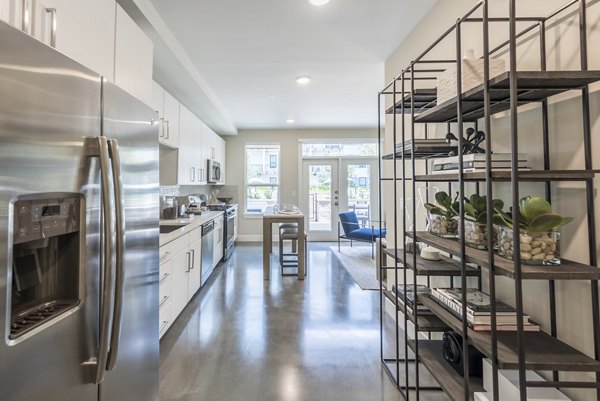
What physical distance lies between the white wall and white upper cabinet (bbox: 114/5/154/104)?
466cm

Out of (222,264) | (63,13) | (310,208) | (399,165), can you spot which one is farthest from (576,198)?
(310,208)

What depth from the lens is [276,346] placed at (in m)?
2.37

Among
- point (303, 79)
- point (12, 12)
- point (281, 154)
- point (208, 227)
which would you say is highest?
point (303, 79)

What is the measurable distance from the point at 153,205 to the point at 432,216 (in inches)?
59.1

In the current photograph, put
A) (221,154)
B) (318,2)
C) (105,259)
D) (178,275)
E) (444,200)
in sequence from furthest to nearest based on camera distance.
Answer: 1. (221,154)
2. (178,275)
3. (318,2)
4. (444,200)
5. (105,259)

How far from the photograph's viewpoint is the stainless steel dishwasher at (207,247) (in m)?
3.55

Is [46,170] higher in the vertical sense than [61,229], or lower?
higher

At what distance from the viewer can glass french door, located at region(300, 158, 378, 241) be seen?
22.4 feet

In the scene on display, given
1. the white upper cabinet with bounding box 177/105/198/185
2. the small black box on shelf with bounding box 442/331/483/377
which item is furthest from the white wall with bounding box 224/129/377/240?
the small black box on shelf with bounding box 442/331/483/377

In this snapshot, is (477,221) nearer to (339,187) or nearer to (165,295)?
Result: (165,295)

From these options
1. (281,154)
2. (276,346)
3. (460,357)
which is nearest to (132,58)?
(276,346)

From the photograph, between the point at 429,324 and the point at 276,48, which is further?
the point at 276,48

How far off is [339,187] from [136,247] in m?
5.88

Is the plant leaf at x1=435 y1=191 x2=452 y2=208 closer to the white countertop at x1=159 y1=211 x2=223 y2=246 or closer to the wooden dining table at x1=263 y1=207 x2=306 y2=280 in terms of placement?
the white countertop at x1=159 y1=211 x2=223 y2=246
